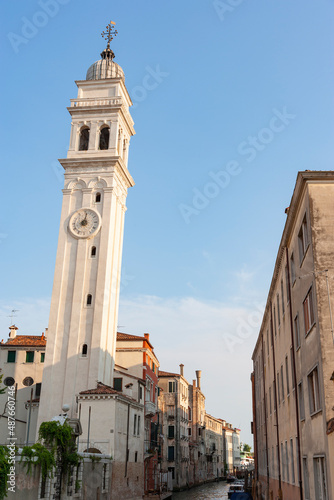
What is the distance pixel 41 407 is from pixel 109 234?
15.1 metres

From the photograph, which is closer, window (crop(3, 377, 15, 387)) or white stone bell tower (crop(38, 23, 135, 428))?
white stone bell tower (crop(38, 23, 135, 428))

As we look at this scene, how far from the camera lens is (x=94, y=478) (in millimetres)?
27406

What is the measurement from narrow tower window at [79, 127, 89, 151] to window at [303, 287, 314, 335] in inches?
1400

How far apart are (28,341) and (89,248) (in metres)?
11.1

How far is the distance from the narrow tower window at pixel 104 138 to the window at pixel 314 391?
120 ft

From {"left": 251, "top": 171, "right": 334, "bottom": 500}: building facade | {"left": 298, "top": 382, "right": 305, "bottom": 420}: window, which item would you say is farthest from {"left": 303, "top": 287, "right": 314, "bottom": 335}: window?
{"left": 298, "top": 382, "right": 305, "bottom": 420}: window

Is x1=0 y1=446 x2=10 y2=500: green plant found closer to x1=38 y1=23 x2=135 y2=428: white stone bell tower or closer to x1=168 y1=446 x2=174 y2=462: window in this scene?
x1=38 y1=23 x2=135 y2=428: white stone bell tower

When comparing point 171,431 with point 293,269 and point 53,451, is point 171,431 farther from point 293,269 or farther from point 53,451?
point 293,269

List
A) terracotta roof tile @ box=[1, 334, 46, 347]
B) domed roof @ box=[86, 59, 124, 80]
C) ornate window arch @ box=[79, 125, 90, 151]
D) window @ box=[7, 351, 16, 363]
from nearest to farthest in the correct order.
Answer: window @ box=[7, 351, 16, 363] < terracotta roof tile @ box=[1, 334, 46, 347] < ornate window arch @ box=[79, 125, 90, 151] < domed roof @ box=[86, 59, 124, 80]

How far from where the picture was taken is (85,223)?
1705 inches

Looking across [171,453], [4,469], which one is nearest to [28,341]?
[171,453]

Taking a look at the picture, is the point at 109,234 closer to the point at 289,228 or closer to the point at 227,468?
the point at 289,228

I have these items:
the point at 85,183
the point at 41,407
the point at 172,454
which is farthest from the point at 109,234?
the point at 172,454

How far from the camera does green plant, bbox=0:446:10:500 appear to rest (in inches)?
675
